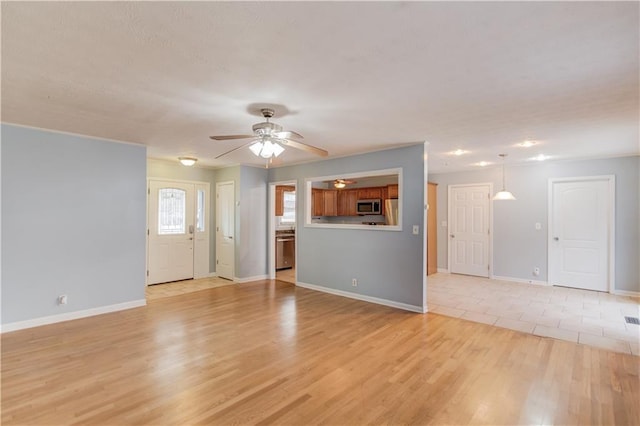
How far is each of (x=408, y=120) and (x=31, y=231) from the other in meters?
4.90

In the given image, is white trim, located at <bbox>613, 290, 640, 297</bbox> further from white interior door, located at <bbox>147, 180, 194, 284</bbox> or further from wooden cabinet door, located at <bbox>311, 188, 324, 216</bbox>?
white interior door, located at <bbox>147, 180, 194, 284</bbox>

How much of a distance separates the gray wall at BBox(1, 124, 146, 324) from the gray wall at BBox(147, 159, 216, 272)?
1.57 meters

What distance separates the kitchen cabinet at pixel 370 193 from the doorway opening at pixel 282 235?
5.96 feet

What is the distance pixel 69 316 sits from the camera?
430cm

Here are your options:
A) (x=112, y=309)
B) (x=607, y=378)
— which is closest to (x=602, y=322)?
Answer: (x=607, y=378)

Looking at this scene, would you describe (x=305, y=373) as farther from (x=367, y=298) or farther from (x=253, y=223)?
(x=253, y=223)

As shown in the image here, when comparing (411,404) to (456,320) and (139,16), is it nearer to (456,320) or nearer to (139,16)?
(456,320)

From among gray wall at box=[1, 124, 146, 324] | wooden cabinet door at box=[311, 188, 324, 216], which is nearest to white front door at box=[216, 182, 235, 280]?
gray wall at box=[1, 124, 146, 324]

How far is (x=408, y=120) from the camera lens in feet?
11.8

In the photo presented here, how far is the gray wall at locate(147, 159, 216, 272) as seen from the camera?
21.3 ft

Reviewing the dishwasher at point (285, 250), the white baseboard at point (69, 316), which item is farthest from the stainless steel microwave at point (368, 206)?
the white baseboard at point (69, 316)

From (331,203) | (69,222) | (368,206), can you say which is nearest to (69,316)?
(69,222)

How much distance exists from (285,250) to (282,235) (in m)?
0.41

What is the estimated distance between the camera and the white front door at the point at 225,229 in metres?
7.02
